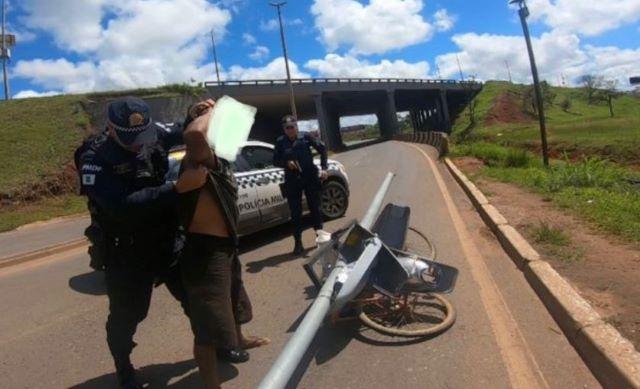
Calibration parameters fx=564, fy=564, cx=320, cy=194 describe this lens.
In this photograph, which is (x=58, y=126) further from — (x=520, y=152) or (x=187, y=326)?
(x=187, y=326)

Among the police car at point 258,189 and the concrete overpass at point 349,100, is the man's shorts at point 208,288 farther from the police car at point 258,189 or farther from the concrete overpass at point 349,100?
the concrete overpass at point 349,100

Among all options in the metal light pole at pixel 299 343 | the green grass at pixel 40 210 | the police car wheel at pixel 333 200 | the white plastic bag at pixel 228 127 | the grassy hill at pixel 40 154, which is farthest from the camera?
the grassy hill at pixel 40 154

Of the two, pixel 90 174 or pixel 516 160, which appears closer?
pixel 90 174

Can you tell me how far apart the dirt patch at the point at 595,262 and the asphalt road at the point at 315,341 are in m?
0.40

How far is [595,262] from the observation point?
18.0 ft

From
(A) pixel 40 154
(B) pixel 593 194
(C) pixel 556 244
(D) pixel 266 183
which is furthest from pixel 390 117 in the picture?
(C) pixel 556 244

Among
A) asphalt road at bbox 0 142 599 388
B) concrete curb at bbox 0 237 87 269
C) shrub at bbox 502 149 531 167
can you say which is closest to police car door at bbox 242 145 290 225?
asphalt road at bbox 0 142 599 388

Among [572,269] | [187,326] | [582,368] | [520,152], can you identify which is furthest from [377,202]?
[520,152]

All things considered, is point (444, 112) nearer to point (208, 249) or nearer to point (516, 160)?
point (516, 160)

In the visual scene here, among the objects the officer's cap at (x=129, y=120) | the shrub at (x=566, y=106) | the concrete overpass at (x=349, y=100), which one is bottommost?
the officer's cap at (x=129, y=120)

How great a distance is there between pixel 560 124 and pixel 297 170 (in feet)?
170

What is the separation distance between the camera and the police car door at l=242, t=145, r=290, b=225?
8102 millimetres

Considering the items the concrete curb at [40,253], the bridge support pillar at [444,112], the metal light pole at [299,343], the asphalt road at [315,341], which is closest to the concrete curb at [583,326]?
the asphalt road at [315,341]

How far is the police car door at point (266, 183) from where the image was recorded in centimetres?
810
